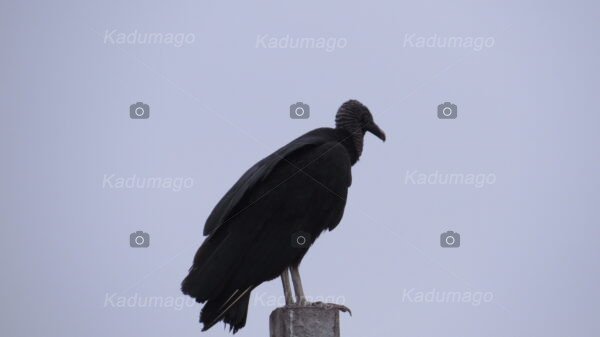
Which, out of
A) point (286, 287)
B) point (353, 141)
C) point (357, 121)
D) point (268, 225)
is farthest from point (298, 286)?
point (357, 121)

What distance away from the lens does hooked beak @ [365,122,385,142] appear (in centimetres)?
779

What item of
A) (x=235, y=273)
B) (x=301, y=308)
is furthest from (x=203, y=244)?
(x=301, y=308)

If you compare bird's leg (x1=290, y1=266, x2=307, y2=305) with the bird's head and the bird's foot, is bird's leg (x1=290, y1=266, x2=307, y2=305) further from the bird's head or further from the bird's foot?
the bird's head

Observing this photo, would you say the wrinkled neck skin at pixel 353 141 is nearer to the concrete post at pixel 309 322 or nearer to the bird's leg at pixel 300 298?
the bird's leg at pixel 300 298

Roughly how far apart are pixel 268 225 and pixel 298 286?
1.48ft

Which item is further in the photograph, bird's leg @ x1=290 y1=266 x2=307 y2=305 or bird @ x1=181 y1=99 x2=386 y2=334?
bird's leg @ x1=290 y1=266 x2=307 y2=305

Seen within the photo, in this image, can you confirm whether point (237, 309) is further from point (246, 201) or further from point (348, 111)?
point (348, 111)

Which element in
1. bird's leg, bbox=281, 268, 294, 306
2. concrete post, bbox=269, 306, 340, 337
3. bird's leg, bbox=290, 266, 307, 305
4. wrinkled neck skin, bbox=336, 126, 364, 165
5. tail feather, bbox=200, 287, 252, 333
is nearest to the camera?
concrete post, bbox=269, 306, 340, 337

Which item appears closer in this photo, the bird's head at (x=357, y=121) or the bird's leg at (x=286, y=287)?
the bird's leg at (x=286, y=287)

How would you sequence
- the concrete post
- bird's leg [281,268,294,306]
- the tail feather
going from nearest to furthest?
the concrete post, the tail feather, bird's leg [281,268,294,306]

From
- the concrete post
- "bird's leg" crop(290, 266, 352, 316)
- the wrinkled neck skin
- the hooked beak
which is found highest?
the hooked beak

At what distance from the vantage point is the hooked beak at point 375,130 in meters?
7.79

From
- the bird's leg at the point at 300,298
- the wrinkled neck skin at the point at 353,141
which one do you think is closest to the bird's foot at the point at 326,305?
the bird's leg at the point at 300,298

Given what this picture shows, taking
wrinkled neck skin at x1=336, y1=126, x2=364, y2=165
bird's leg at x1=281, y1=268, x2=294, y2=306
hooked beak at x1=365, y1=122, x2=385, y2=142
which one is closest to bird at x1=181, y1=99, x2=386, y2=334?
bird's leg at x1=281, y1=268, x2=294, y2=306
